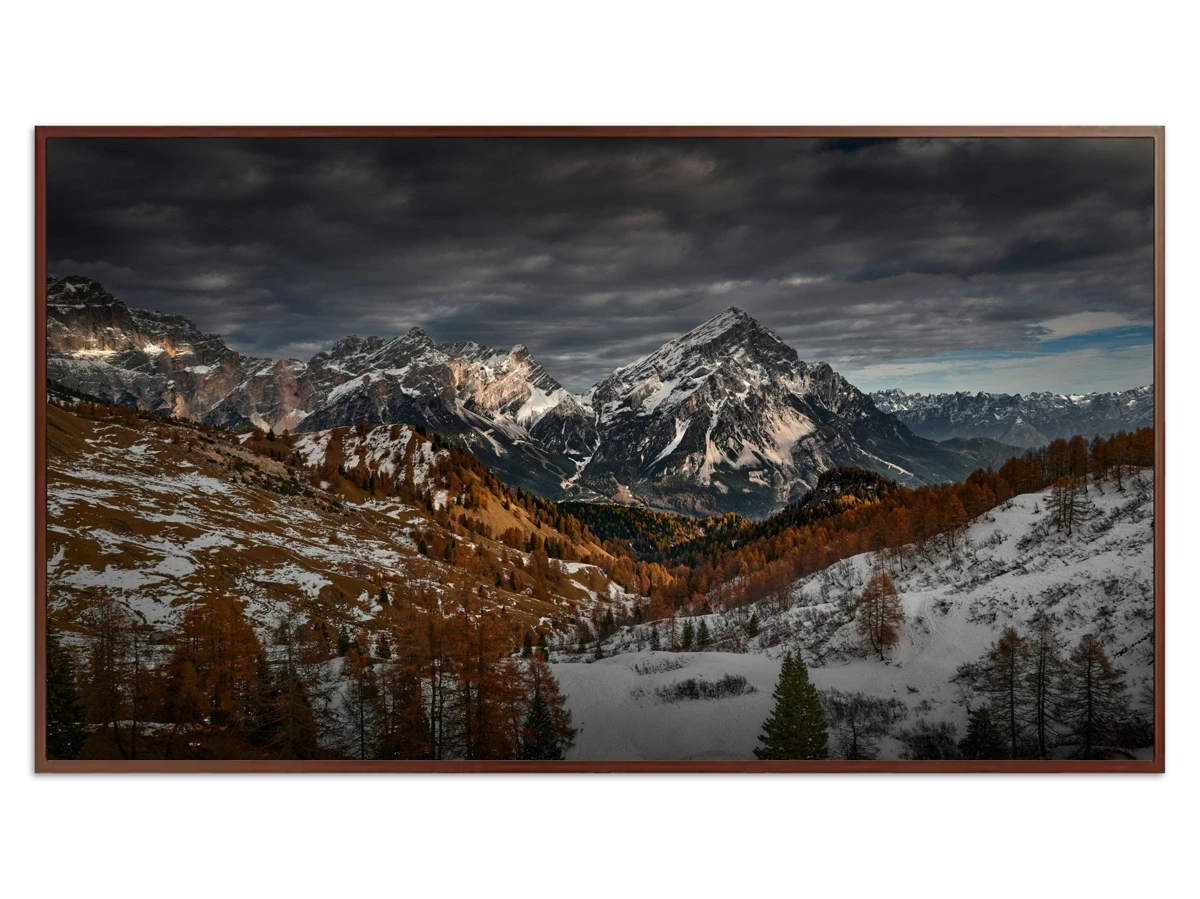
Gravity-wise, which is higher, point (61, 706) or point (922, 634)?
point (922, 634)

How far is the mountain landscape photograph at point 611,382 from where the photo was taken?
20.2 ft

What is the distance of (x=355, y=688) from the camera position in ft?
21.5

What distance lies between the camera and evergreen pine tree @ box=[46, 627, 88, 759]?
589 centimetres

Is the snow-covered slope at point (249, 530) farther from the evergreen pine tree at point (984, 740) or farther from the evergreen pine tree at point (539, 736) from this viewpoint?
the evergreen pine tree at point (984, 740)

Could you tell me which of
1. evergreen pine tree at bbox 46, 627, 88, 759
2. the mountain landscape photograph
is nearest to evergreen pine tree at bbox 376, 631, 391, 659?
the mountain landscape photograph

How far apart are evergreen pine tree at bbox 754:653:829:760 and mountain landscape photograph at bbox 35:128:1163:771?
0.04m

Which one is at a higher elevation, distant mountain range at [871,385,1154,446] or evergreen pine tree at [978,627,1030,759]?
distant mountain range at [871,385,1154,446]

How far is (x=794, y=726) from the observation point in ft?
20.6

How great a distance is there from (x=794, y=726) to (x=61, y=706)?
8.57m

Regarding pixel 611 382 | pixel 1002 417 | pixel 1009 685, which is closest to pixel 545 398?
pixel 611 382

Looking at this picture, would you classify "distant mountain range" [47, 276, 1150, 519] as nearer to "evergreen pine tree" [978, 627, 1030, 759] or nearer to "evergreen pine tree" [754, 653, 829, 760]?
"evergreen pine tree" [978, 627, 1030, 759]

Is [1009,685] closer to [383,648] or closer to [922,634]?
[922,634]
